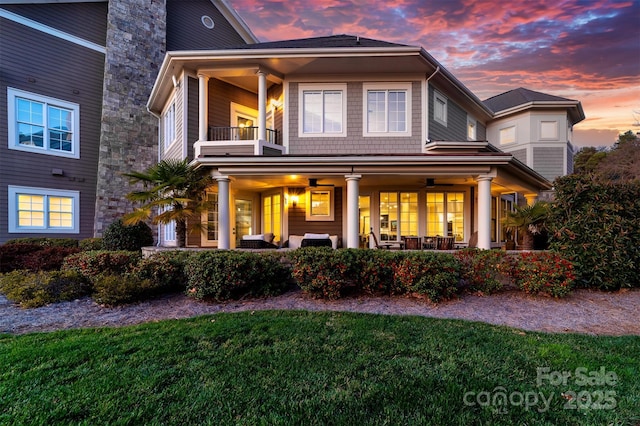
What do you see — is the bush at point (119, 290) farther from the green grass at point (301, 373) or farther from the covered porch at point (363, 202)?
A: the covered porch at point (363, 202)

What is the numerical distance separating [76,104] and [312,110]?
1024 centimetres

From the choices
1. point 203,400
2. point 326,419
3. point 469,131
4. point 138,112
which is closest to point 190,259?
point 203,400

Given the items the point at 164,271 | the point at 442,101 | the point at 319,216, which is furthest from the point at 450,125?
the point at 164,271

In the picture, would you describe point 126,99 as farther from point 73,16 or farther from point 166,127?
point 73,16

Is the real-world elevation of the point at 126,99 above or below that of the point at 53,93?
above

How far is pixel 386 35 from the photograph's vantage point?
14.7 m

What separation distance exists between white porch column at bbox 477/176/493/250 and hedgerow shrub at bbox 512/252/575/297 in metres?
2.27

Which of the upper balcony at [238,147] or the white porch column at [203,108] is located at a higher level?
the white porch column at [203,108]

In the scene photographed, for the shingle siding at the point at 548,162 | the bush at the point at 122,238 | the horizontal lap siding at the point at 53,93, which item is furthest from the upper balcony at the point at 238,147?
the shingle siding at the point at 548,162

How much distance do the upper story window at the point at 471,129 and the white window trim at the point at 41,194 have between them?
Answer: 661 inches

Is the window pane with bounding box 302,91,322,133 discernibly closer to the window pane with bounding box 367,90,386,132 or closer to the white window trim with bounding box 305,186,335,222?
the window pane with bounding box 367,90,386,132

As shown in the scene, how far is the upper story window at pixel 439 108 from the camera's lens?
10.6 meters

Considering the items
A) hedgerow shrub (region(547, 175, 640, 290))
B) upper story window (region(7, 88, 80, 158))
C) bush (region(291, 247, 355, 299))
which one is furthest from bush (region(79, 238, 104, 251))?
hedgerow shrub (region(547, 175, 640, 290))

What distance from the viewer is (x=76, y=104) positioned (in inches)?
500
